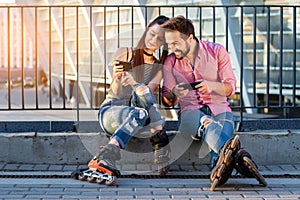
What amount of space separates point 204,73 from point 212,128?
54 cm

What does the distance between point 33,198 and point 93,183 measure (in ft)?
1.93

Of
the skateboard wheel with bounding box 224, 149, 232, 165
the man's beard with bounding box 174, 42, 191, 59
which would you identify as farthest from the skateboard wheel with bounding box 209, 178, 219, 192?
the man's beard with bounding box 174, 42, 191, 59

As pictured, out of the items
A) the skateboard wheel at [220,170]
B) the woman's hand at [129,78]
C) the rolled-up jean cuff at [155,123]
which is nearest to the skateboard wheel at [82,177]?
the rolled-up jean cuff at [155,123]

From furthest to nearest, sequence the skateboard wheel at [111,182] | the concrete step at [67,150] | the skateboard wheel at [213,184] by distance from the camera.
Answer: the concrete step at [67,150] < the skateboard wheel at [111,182] < the skateboard wheel at [213,184]

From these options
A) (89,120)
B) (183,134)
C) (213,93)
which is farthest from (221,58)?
(89,120)

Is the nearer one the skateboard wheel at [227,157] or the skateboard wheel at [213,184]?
the skateboard wheel at [227,157]

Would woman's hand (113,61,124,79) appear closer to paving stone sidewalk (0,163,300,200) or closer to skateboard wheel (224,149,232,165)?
paving stone sidewalk (0,163,300,200)

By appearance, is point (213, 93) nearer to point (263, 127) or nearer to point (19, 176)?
point (263, 127)

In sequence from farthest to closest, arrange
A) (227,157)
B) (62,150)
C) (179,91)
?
(62,150)
(179,91)
(227,157)

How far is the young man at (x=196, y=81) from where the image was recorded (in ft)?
17.6

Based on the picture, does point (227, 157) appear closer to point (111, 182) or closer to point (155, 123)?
point (155, 123)

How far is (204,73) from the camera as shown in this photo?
5512 mm

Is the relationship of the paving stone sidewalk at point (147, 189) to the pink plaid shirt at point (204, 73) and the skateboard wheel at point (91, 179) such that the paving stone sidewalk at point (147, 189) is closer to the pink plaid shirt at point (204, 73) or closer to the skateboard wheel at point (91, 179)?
the skateboard wheel at point (91, 179)

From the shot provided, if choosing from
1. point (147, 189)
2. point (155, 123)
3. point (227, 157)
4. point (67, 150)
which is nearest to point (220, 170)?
point (227, 157)
